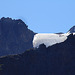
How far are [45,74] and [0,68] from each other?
1088 centimetres

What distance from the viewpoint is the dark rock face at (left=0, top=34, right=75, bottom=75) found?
119 meters

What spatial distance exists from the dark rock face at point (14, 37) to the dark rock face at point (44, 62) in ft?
169

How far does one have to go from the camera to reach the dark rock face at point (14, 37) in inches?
6978

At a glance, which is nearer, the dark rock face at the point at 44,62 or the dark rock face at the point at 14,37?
the dark rock face at the point at 44,62

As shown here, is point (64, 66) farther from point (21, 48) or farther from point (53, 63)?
point (21, 48)

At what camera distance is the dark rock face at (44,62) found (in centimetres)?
11912

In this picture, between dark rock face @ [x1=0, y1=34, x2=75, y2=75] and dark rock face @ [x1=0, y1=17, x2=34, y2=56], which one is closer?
dark rock face @ [x1=0, y1=34, x2=75, y2=75]

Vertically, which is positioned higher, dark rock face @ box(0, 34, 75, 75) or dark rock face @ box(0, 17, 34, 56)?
dark rock face @ box(0, 17, 34, 56)

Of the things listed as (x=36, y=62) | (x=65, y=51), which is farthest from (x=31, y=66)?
(x=65, y=51)

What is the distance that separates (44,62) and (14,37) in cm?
6042

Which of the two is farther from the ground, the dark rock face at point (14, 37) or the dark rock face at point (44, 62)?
the dark rock face at point (14, 37)

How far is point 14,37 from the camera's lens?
181 m

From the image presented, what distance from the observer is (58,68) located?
398ft

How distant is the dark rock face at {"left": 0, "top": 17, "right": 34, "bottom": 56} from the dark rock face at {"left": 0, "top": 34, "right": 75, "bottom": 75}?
5150 centimetres
